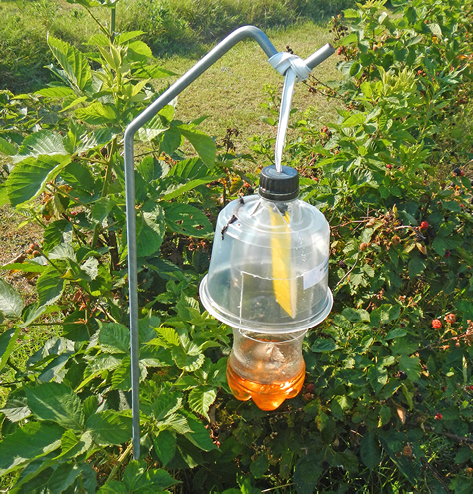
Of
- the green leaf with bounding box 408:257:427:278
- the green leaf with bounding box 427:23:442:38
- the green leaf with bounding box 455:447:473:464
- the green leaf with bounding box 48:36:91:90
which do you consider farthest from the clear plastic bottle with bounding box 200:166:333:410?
the green leaf with bounding box 427:23:442:38

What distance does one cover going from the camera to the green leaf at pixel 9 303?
1.79 metres

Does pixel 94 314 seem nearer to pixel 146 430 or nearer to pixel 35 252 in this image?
pixel 35 252

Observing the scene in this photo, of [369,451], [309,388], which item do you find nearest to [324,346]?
[309,388]

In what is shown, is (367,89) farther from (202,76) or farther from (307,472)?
(202,76)

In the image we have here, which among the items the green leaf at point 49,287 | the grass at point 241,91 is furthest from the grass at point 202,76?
the green leaf at point 49,287

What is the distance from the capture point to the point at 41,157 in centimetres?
154

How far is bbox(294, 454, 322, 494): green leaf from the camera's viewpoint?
186cm

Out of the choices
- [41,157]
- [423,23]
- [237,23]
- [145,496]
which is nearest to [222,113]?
[423,23]

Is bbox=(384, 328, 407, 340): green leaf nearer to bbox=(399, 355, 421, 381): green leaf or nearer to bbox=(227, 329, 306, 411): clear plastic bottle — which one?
bbox=(399, 355, 421, 381): green leaf

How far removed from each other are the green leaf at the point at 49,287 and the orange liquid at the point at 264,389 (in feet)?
2.27

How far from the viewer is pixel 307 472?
1864 mm

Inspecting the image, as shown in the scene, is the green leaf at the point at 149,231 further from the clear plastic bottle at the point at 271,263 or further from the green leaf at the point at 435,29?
the green leaf at the point at 435,29

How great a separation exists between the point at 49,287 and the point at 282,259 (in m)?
1.08

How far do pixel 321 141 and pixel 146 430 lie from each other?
2253mm
